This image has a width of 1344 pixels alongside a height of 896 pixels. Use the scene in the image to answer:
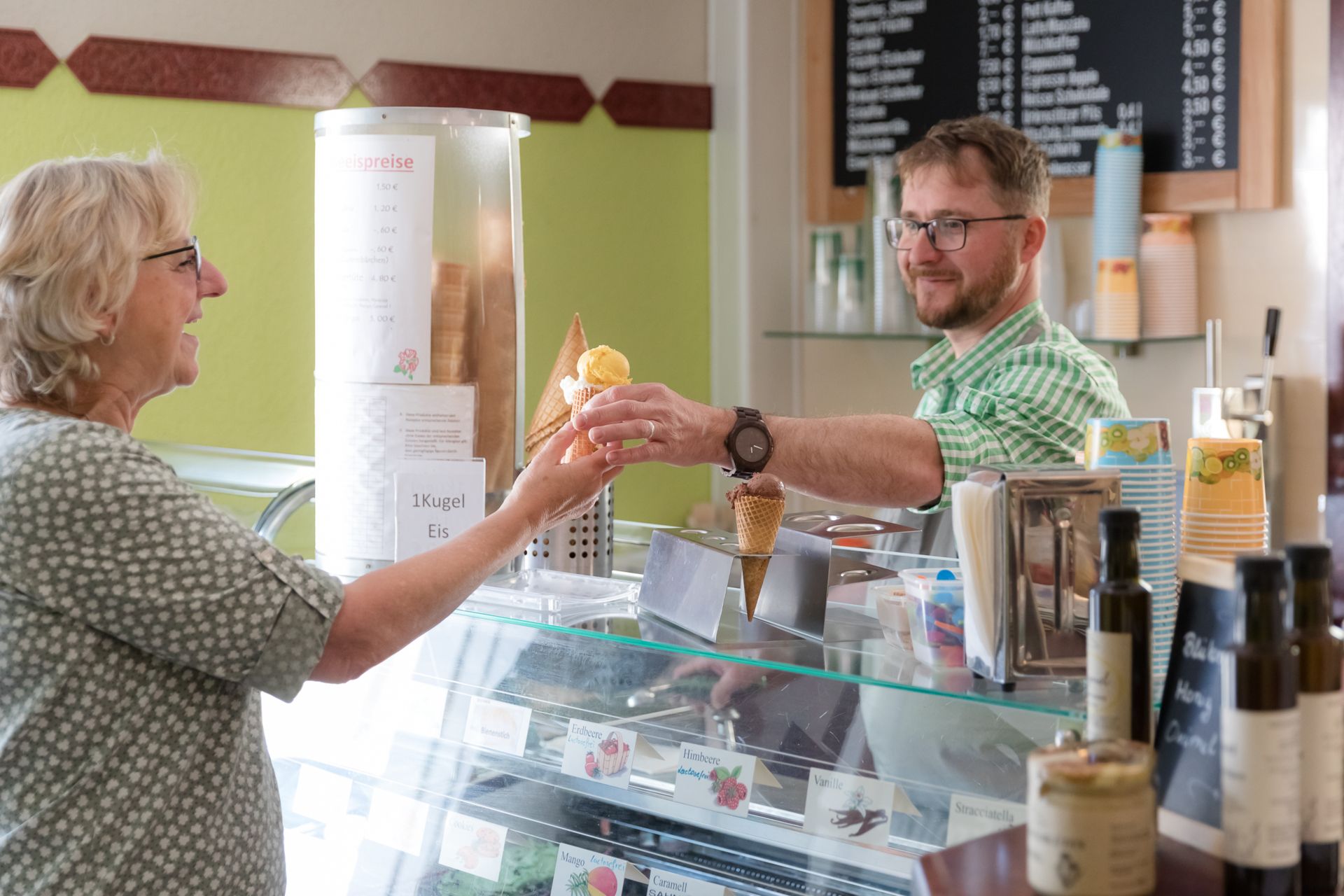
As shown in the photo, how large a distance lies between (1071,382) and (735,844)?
3.27ft

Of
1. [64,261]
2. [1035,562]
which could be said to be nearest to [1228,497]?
[1035,562]

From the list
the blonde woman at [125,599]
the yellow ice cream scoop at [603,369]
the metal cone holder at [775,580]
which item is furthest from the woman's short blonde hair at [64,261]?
the metal cone holder at [775,580]

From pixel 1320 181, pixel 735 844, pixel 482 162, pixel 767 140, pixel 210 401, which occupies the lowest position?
pixel 735 844

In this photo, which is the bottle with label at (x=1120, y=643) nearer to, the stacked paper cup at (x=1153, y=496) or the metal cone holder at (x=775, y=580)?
the stacked paper cup at (x=1153, y=496)

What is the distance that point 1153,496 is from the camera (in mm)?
1113

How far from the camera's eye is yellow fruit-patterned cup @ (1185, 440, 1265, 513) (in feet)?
3.73

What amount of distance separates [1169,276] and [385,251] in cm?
209

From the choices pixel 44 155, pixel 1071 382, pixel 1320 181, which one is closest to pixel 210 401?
pixel 44 155

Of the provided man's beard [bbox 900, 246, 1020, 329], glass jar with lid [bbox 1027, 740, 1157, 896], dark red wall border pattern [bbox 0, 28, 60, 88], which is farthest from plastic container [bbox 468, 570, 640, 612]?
dark red wall border pattern [bbox 0, 28, 60, 88]

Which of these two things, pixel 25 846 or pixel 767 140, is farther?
pixel 767 140

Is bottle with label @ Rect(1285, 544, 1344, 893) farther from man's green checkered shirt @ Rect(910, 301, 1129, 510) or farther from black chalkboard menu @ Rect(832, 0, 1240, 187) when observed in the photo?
black chalkboard menu @ Rect(832, 0, 1240, 187)

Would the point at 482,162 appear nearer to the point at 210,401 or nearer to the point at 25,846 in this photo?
the point at 25,846

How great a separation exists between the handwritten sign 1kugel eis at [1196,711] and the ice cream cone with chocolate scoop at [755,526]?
53 cm

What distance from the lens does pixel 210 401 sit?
116 inches
